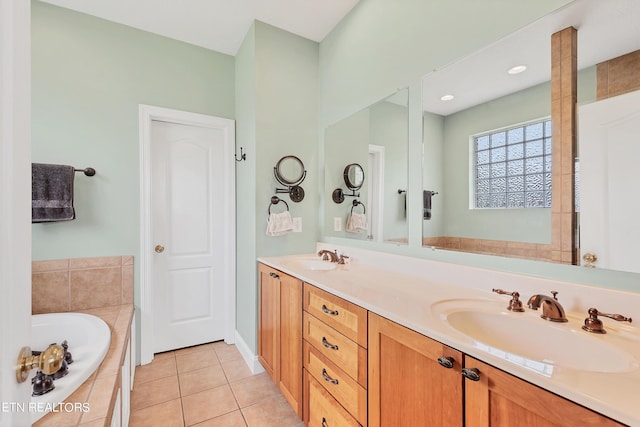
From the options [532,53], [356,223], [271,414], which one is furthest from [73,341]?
[532,53]

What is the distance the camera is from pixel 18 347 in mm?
544

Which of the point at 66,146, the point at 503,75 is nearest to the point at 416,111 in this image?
the point at 503,75

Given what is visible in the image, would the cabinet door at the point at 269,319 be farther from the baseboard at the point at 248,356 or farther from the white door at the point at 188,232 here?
the white door at the point at 188,232

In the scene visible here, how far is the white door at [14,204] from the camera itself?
1.64 feet

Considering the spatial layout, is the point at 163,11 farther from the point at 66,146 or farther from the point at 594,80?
the point at 594,80

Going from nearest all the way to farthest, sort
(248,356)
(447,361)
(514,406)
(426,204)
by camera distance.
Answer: (514,406), (447,361), (426,204), (248,356)

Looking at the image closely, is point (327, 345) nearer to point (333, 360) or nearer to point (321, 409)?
point (333, 360)

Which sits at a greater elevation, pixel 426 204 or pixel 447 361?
pixel 426 204

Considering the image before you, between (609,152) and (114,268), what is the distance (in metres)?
2.99

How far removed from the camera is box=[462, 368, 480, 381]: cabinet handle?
736 millimetres

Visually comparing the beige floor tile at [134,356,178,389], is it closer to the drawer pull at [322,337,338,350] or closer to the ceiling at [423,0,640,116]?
the drawer pull at [322,337,338,350]

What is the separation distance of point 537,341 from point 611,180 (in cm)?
59

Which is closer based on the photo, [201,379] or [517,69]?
[517,69]

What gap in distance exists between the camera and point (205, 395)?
77.2 inches
